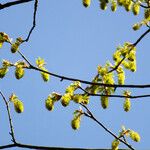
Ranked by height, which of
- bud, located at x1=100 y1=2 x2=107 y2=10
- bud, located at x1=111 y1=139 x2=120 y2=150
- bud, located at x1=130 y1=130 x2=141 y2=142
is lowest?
bud, located at x1=111 y1=139 x2=120 y2=150

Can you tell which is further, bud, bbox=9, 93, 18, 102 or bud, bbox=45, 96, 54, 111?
bud, bbox=9, 93, 18, 102

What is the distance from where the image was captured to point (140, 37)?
13.1ft

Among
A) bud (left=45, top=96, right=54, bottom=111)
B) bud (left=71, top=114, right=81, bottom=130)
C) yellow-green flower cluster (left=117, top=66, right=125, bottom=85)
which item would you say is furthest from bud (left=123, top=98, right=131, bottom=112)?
bud (left=45, top=96, right=54, bottom=111)

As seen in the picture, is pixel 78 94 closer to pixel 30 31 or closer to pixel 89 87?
pixel 89 87

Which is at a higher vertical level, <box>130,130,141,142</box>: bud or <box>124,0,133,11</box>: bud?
<box>124,0,133,11</box>: bud

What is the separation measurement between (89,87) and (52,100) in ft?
1.84

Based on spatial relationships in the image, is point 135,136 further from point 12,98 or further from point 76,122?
point 12,98

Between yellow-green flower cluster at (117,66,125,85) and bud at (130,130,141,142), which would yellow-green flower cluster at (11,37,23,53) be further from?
bud at (130,130,141,142)

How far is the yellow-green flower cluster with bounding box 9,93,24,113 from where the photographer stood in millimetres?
4559

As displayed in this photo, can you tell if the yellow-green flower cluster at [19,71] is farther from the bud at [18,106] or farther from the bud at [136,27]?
the bud at [136,27]

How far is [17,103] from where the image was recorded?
15.3ft

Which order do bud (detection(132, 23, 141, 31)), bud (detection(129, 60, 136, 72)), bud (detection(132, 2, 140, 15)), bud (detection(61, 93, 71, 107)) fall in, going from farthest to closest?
1. bud (detection(132, 23, 141, 31))
2. bud (detection(132, 2, 140, 15))
3. bud (detection(129, 60, 136, 72))
4. bud (detection(61, 93, 71, 107))

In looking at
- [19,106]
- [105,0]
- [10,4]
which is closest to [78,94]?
[19,106]

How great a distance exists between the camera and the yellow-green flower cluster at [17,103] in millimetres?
4559
